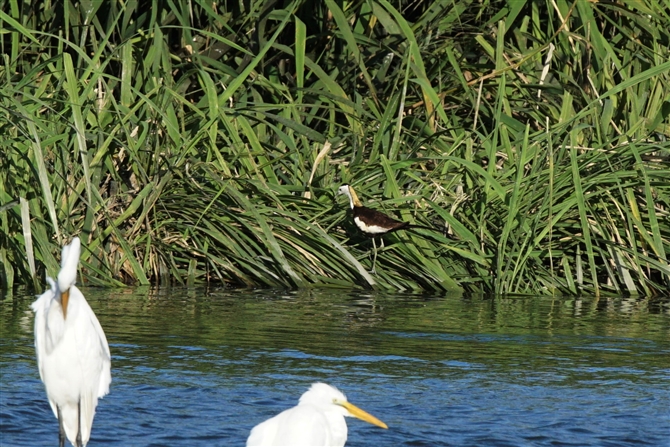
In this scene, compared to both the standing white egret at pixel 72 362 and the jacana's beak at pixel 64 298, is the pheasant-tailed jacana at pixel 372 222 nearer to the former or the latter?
the standing white egret at pixel 72 362

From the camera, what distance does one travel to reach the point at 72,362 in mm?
4160

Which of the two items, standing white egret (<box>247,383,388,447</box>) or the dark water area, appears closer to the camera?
standing white egret (<box>247,383,388,447</box>)

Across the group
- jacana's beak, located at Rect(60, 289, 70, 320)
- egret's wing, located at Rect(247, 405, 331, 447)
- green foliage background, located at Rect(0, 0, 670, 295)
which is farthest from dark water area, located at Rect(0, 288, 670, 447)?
egret's wing, located at Rect(247, 405, 331, 447)

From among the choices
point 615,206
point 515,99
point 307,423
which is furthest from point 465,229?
point 307,423

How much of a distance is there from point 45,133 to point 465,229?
2.88m

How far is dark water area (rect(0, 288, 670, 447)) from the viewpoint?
4.26m

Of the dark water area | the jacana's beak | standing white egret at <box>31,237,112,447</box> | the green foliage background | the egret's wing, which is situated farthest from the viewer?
the green foliage background

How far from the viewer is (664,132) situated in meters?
8.76

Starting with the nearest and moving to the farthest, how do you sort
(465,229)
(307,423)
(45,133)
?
(307,423)
(45,133)
(465,229)

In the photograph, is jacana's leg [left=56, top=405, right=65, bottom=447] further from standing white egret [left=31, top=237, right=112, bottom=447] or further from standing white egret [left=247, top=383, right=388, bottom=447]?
standing white egret [left=247, top=383, right=388, bottom=447]

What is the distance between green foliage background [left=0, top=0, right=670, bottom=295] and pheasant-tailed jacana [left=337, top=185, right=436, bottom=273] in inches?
6.2

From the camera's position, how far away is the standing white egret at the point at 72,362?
4082 millimetres

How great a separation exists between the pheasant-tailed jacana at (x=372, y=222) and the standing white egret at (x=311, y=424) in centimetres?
414

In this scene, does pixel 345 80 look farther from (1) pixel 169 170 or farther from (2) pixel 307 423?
(2) pixel 307 423
